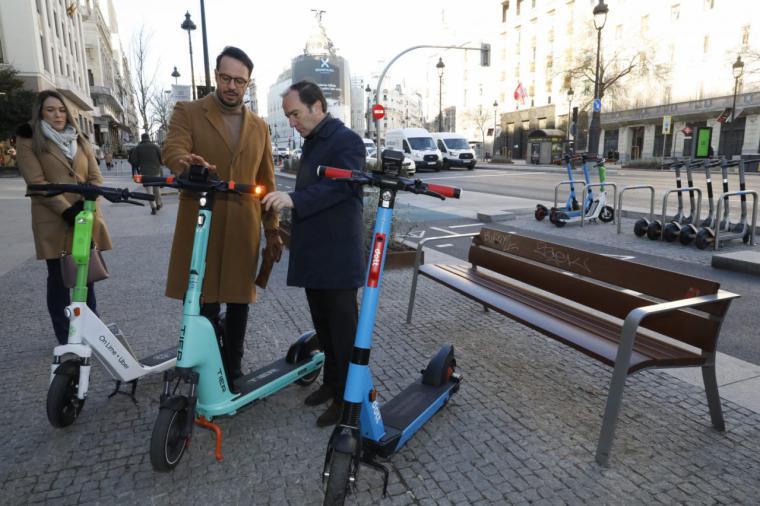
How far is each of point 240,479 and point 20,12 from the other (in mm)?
42503

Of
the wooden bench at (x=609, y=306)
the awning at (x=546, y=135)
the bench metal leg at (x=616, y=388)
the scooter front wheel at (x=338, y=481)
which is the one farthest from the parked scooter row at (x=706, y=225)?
the awning at (x=546, y=135)

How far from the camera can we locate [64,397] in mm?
2803

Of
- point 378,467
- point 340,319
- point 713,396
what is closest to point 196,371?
point 340,319

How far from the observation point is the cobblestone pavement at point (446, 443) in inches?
93.5

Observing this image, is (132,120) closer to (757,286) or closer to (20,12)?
(20,12)

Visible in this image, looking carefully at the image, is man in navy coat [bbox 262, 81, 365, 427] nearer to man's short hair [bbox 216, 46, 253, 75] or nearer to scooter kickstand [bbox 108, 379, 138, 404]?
man's short hair [bbox 216, 46, 253, 75]

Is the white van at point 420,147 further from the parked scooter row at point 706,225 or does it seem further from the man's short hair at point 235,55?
the man's short hair at point 235,55

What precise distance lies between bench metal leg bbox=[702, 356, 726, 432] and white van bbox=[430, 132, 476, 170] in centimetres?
2922

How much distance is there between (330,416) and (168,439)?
0.89 m

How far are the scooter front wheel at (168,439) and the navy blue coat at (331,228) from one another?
86 centimetres

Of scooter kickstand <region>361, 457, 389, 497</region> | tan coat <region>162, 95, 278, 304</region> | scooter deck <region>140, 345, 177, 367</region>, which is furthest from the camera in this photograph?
scooter deck <region>140, 345, 177, 367</region>

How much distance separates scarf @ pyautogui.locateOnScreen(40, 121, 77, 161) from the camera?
11.4 feet

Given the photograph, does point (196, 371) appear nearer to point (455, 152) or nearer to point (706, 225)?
point (706, 225)

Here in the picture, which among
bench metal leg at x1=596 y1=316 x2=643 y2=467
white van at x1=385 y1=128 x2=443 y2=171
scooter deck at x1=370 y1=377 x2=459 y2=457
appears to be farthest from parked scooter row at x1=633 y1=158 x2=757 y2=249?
white van at x1=385 y1=128 x2=443 y2=171
